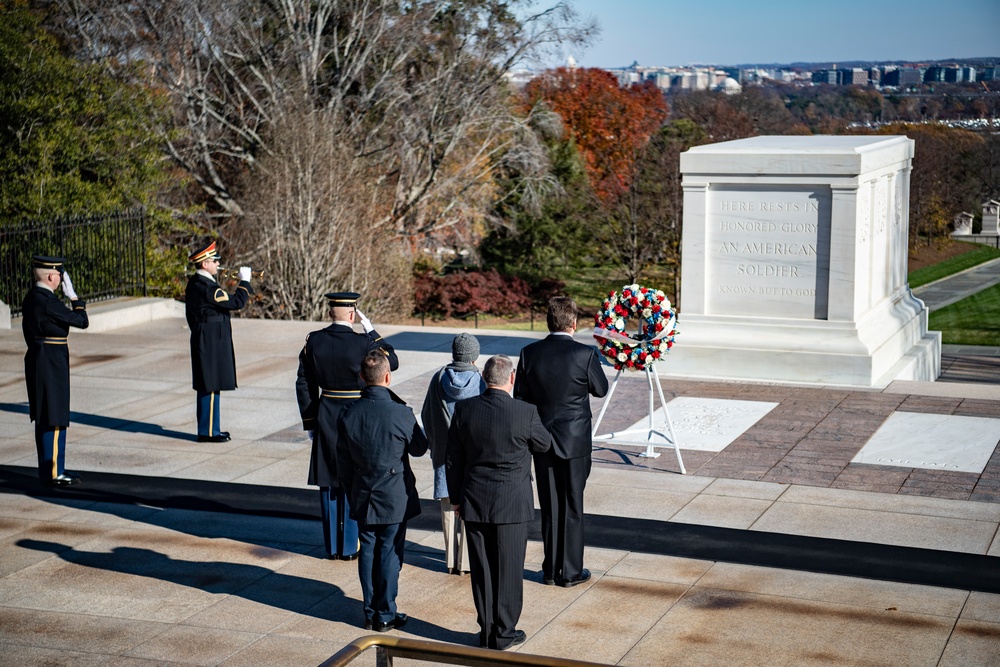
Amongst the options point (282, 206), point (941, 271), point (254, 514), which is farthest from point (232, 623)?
point (941, 271)

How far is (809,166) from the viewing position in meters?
12.9

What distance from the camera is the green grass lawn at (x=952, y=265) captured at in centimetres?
4316

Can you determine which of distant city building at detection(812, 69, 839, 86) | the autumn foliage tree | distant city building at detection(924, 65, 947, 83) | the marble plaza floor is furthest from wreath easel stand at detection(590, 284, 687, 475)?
distant city building at detection(812, 69, 839, 86)

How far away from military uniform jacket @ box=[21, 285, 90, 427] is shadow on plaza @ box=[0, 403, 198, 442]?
1.72 metres

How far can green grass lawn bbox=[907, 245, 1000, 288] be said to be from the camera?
43.2 m

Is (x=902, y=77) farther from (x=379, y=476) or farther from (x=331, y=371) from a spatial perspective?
(x=379, y=476)

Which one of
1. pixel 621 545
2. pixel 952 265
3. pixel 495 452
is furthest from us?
pixel 952 265

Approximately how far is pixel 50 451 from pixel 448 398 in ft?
13.5

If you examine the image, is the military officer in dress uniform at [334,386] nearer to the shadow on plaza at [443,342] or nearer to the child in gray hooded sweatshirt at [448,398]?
the child in gray hooded sweatshirt at [448,398]

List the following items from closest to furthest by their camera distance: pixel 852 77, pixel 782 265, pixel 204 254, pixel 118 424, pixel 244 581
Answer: pixel 244 581
pixel 204 254
pixel 118 424
pixel 782 265
pixel 852 77

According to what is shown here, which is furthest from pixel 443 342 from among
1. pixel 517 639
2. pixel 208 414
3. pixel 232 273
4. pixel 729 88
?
pixel 729 88

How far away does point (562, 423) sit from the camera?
275 inches

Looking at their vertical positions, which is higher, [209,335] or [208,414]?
[209,335]

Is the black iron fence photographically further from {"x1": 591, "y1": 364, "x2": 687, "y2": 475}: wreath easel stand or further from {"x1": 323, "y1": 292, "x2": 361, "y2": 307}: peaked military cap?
{"x1": 323, "y1": 292, "x2": 361, "y2": 307}: peaked military cap
